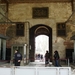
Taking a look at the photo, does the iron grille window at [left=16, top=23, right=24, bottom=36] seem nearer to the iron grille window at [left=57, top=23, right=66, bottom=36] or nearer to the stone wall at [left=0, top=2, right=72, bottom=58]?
the stone wall at [left=0, top=2, right=72, bottom=58]

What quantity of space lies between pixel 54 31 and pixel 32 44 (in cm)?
297

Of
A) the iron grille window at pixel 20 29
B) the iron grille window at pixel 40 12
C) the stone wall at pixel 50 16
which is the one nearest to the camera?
the stone wall at pixel 50 16

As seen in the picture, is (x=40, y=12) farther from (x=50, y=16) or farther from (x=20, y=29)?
(x=20, y=29)

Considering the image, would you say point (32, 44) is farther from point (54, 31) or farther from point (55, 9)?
point (55, 9)

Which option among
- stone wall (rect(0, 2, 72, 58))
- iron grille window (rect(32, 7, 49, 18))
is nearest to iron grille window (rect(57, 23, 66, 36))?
stone wall (rect(0, 2, 72, 58))

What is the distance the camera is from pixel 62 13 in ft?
63.6

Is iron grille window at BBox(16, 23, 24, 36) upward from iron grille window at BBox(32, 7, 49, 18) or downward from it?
downward

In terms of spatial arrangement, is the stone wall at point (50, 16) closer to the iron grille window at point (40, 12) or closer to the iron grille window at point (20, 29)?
the iron grille window at point (40, 12)

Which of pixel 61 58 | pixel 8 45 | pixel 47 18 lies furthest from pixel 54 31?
pixel 8 45

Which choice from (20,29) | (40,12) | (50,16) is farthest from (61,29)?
(20,29)

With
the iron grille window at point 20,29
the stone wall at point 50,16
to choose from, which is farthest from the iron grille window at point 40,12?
the iron grille window at point 20,29

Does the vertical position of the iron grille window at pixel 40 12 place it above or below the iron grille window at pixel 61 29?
above

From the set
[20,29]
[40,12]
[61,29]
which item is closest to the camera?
[61,29]

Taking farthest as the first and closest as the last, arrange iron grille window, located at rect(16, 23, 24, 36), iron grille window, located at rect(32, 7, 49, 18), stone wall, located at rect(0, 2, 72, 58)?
1. iron grille window, located at rect(32, 7, 49, 18)
2. iron grille window, located at rect(16, 23, 24, 36)
3. stone wall, located at rect(0, 2, 72, 58)
